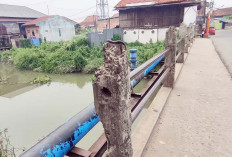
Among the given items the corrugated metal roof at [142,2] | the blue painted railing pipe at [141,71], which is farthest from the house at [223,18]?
the blue painted railing pipe at [141,71]

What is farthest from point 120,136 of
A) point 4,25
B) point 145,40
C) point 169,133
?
point 4,25

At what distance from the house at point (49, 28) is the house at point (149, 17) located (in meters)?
11.8

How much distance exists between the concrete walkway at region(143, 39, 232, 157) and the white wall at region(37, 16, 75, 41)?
71.8 ft

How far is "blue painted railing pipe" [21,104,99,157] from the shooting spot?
65 centimetres

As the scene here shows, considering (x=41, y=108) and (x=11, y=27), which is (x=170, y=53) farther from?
(x=11, y=27)

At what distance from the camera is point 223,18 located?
4175 cm

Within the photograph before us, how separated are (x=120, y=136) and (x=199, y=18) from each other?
23946mm

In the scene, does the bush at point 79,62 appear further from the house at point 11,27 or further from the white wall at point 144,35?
the house at point 11,27

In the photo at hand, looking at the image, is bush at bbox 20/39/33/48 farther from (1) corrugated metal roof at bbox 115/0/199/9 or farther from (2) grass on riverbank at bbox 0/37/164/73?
(1) corrugated metal roof at bbox 115/0/199/9

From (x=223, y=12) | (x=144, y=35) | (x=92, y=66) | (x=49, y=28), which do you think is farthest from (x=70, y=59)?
(x=223, y=12)

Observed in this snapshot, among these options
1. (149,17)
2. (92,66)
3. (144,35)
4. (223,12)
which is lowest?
(92,66)

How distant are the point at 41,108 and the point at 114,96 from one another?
18.7ft

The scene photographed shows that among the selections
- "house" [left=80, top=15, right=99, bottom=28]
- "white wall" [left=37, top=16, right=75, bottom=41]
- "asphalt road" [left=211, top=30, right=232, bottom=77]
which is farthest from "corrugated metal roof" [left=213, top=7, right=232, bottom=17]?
"white wall" [left=37, top=16, right=75, bottom=41]

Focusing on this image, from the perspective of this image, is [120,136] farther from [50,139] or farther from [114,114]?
[50,139]
